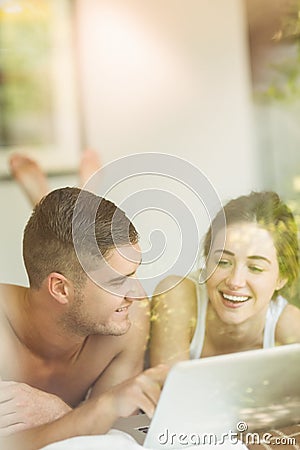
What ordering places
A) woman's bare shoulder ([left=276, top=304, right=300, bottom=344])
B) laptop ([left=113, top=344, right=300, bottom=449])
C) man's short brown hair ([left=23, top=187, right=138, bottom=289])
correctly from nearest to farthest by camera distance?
man's short brown hair ([left=23, top=187, right=138, bottom=289]), laptop ([left=113, top=344, right=300, bottom=449]), woman's bare shoulder ([left=276, top=304, right=300, bottom=344])

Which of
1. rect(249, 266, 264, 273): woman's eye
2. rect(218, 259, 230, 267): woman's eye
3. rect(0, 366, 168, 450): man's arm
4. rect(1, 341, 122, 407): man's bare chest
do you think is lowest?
rect(0, 366, 168, 450): man's arm

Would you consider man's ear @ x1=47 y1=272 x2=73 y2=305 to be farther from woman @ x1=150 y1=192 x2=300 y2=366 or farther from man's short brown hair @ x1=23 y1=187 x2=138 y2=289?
woman @ x1=150 y1=192 x2=300 y2=366

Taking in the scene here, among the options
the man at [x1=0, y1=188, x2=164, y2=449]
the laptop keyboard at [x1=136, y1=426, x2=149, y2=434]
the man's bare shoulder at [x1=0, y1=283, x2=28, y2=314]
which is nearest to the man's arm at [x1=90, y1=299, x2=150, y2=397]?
the man at [x1=0, y1=188, x2=164, y2=449]

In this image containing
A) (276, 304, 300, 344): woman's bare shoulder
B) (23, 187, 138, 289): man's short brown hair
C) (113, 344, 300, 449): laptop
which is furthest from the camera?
(276, 304, 300, 344): woman's bare shoulder

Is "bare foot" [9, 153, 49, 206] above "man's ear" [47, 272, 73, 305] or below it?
above

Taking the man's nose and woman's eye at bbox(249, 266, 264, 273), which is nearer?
the man's nose

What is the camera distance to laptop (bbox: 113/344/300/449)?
190 cm

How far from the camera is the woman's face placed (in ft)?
6.34

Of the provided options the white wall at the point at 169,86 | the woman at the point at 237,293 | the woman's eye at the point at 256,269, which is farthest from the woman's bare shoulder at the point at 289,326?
the white wall at the point at 169,86

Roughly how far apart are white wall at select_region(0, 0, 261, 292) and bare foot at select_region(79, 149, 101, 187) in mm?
20

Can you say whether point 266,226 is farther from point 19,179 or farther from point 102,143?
point 19,179

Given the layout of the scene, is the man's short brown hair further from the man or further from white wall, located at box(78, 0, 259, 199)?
white wall, located at box(78, 0, 259, 199)

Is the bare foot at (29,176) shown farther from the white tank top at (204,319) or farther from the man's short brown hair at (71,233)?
the white tank top at (204,319)

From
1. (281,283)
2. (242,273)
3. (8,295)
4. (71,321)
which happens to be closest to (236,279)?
(242,273)
